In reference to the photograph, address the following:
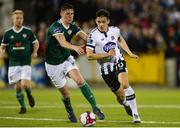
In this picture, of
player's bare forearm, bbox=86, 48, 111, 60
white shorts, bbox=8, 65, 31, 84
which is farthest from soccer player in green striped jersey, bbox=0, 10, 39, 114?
player's bare forearm, bbox=86, 48, 111, 60

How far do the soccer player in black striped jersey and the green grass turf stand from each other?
638mm

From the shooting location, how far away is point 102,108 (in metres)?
18.1

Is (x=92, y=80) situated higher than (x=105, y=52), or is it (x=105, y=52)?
(x=105, y=52)

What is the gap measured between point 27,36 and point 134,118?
5.26 metres

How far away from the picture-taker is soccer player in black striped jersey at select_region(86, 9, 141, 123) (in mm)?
13906

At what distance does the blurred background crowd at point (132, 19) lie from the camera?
29203 mm

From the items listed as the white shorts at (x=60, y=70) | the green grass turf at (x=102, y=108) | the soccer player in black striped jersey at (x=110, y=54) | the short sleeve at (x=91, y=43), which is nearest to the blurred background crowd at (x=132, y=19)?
the green grass turf at (x=102, y=108)

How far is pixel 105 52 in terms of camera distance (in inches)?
570

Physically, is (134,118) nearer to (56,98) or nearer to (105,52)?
(105,52)

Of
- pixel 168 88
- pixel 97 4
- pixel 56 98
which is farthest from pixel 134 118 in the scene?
pixel 97 4

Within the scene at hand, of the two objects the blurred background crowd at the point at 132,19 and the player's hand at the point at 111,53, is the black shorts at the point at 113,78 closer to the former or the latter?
the player's hand at the point at 111,53

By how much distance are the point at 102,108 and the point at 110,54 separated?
438 cm

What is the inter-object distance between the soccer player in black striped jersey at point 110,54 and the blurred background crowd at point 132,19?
1349 cm

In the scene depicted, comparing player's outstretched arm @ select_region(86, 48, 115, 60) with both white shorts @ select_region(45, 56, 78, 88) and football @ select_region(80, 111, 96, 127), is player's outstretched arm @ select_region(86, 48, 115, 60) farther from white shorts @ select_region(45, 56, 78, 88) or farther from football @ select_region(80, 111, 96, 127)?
football @ select_region(80, 111, 96, 127)
